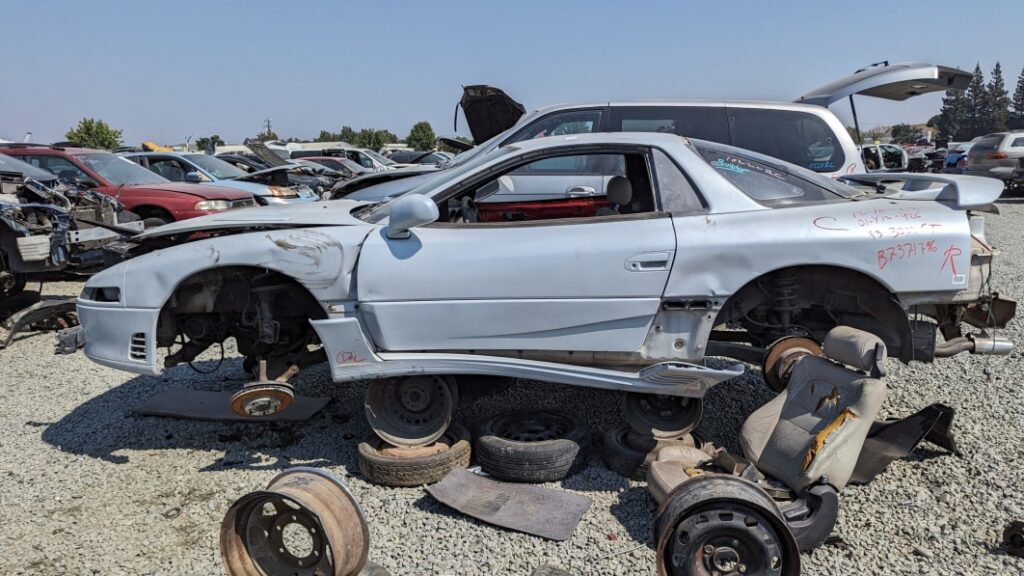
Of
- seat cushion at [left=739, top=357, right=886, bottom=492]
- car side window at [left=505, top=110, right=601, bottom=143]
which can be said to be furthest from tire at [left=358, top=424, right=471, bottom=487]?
car side window at [left=505, top=110, right=601, bottom=143]

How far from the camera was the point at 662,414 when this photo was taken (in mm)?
3791

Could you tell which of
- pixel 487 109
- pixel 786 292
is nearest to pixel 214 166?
pixel 487 109

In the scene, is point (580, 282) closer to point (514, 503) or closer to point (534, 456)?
point (534, 456)

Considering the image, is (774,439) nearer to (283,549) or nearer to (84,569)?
(283,549)

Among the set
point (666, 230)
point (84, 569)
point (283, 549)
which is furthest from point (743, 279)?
point (84, 569)

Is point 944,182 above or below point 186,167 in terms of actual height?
below

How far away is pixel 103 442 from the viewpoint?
169 inches

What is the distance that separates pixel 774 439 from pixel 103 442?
392 centimetres

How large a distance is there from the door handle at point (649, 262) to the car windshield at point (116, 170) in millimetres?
8452

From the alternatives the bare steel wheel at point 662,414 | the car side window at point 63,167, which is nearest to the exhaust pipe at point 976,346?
the bare steel wheel at point 662,414

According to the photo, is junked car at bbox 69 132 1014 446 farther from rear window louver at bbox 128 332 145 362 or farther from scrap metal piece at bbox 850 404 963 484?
scrap metal piece at bbox 850 404 963 484

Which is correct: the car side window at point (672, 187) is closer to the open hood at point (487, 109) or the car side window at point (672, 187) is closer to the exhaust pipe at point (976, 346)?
the exhaust pipe at point (976, 346)

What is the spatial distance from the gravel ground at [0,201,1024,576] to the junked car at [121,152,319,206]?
613 centimetres

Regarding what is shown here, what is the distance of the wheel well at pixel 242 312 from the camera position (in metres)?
3.95
